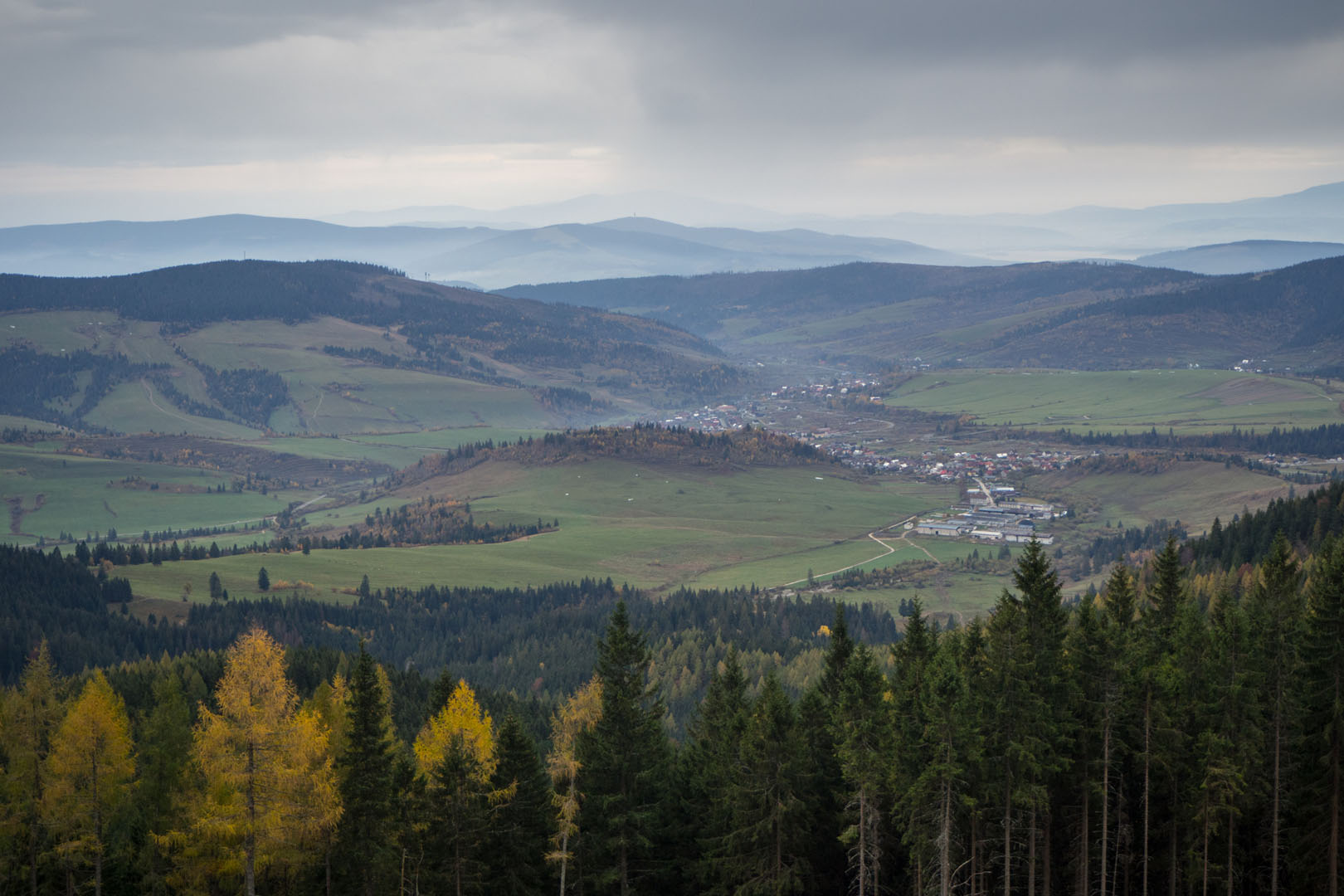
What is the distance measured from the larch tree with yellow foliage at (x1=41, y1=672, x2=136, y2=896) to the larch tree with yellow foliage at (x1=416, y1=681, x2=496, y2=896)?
11.5 meters

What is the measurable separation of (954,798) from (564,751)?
14.1 m

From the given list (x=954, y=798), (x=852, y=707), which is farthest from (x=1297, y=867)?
(x=852, y=707)

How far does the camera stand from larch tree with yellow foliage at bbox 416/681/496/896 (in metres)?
44.1

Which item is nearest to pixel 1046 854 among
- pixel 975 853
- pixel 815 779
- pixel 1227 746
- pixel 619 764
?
pixel 975 853

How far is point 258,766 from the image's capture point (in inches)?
1548

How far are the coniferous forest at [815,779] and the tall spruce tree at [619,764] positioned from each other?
0.13 m

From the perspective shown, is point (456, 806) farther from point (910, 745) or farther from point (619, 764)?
point (910, 745)

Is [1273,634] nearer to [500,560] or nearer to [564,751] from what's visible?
[564,751]

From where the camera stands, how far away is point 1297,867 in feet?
140

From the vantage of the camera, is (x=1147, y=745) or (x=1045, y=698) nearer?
(x=1045, y=698)

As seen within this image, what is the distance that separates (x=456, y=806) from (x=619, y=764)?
21.0 feet

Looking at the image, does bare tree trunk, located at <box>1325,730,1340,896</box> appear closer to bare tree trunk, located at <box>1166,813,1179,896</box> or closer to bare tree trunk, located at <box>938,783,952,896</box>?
bare tree trunk, located at <box>1166,813,1179,896</box>

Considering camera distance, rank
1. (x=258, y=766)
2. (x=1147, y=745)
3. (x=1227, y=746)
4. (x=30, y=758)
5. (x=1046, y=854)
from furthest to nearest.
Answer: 1. (x=30, y=758)
2. (x=1147, y=745)
3. (x=1227, y=746)
4. (x=1046, y=854)
5. (x=258, y=766)

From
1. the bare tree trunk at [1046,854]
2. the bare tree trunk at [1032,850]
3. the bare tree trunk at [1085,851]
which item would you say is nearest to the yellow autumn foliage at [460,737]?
the bare tree trunk at [1032,850]
